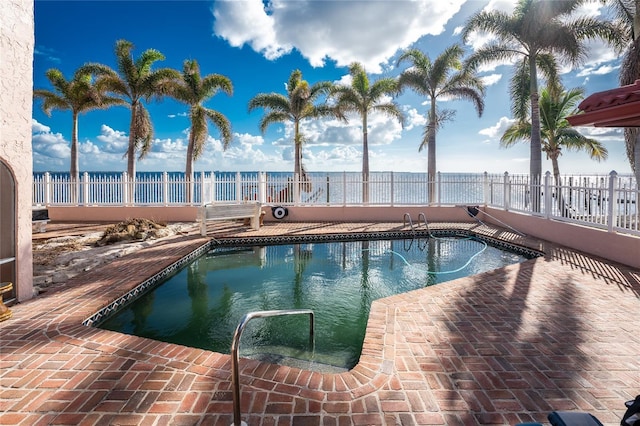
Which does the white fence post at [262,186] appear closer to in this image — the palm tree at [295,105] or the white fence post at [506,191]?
the palm tree at [295,105]

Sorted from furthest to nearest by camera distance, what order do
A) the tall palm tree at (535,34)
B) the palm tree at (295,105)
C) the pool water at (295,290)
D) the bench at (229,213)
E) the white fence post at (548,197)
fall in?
the palm tree at (295,105)
the tall palm tree at (535,34)
the bench at (229,213)
the white fence post at (548,197)
the pool water at (295,290)

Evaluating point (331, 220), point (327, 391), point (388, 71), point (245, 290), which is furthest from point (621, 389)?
point (388, 71)

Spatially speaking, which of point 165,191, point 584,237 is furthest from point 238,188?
point 584,237

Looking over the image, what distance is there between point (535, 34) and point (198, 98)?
1547cm

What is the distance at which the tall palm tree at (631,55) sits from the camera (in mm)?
9633

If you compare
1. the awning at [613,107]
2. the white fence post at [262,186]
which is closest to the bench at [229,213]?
the white fence post at [262,186]

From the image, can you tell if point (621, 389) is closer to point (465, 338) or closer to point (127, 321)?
point (465, 338)

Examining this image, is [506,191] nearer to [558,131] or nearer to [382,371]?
[382,371]

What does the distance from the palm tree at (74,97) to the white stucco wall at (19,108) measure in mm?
15396

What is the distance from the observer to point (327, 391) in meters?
2.48

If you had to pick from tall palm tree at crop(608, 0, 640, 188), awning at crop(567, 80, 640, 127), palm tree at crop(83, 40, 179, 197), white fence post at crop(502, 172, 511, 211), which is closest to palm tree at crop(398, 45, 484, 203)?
white fence post at crop(502, 172, 511, 211)

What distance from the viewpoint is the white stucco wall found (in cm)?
376

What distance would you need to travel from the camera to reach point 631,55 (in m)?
9.85

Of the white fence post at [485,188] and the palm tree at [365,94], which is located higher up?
the palm tree at [365,94]
